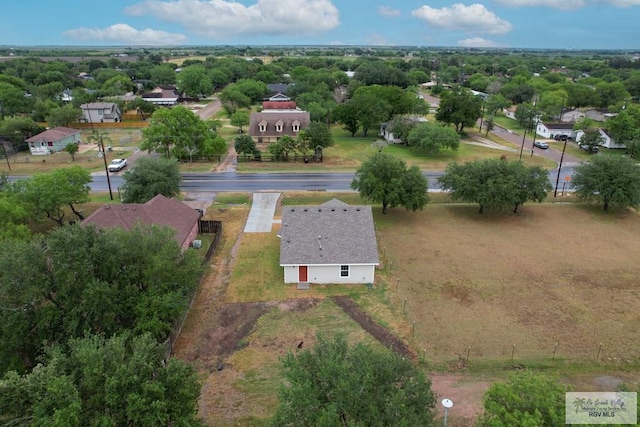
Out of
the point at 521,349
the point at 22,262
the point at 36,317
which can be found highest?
the point at 22,262

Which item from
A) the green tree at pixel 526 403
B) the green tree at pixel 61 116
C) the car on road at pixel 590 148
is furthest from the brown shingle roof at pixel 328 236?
the green tree at pixel 61 116

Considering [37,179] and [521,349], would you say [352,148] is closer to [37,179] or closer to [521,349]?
[37,179]

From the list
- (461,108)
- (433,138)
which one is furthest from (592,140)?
(433,138)

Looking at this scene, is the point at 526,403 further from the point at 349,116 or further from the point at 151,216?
the point at 349,116

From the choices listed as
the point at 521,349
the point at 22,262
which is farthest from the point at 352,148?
the point at 22,262

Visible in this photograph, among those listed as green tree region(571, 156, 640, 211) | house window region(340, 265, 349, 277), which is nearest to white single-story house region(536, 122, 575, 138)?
green tree region(571, 156, 640, 211)

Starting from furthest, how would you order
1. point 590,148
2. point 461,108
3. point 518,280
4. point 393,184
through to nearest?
1. point 461,108
2. point 590,148
3. point 393,184
4. point 518,280

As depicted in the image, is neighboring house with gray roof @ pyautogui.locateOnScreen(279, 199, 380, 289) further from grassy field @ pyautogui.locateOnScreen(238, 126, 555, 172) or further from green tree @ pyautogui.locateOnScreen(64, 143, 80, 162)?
green tree @ pyautogui.locateOnScreen(64, 143, 80, 162)
